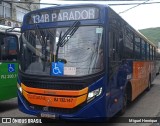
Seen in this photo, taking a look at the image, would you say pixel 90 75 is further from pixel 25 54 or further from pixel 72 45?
pixel 25 54

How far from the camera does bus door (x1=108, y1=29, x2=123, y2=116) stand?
7.64m

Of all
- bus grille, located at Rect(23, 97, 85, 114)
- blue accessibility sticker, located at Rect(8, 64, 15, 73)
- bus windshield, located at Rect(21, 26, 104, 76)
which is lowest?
bus grille, located at Rect(23, 97, 85, 114)

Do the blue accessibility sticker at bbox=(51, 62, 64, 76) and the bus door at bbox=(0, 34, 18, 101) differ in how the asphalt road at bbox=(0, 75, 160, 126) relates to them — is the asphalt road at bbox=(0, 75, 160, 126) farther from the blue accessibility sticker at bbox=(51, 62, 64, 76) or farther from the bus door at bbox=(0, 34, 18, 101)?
the blue accessibility sticker at bbox=(51, 62, 64, 76)

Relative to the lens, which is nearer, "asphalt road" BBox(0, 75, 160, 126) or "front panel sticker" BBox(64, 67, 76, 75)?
"front panel sticker" BBox(64, 67, 76, 75)

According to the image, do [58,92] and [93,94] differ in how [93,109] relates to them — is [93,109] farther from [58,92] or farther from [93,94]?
[58,92]

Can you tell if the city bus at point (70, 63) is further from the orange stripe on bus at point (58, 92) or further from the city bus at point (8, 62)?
the city bus at point (8, 62)

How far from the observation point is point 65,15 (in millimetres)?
7645

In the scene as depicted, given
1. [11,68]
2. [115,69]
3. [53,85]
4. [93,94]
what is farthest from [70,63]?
[11,68]

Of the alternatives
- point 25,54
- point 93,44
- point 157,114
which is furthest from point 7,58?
point 157,114

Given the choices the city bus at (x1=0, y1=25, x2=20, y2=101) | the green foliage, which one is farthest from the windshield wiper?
the green foliage

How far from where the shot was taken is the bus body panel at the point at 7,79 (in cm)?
1010

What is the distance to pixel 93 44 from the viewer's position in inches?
286

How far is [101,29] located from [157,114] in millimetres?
3868

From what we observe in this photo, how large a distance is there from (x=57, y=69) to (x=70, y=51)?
1.59ft
